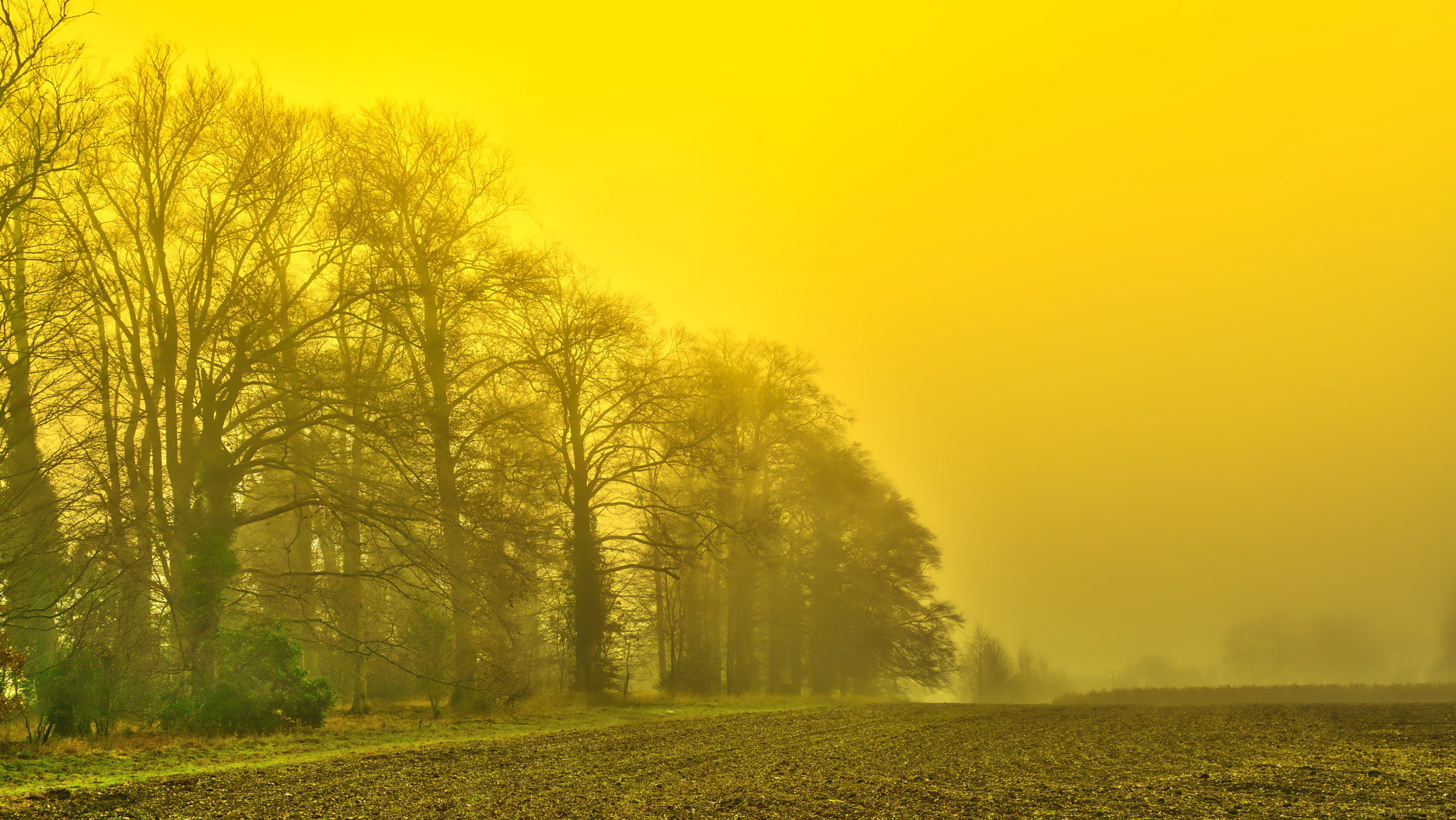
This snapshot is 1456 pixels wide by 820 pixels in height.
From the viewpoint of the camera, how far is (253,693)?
15734 millimetres

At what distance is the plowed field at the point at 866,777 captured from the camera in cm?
919

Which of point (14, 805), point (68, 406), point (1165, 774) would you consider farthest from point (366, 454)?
point (1165, 774)

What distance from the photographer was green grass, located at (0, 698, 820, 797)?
11.0 metres

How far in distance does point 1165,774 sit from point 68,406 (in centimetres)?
1795

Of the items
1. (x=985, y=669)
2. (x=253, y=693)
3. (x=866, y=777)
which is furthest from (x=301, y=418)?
(x=985, y=669)

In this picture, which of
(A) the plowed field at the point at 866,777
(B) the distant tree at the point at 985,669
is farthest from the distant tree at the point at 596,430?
(B) the distant tree at the point at 985,669

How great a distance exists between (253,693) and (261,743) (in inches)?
57.3

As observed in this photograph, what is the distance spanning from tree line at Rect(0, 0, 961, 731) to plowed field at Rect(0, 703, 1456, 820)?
198 inches

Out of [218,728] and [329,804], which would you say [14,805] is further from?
[218,728]

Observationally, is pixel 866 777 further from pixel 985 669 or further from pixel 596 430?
pixel 985 669

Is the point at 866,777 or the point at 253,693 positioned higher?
the point at 253,693

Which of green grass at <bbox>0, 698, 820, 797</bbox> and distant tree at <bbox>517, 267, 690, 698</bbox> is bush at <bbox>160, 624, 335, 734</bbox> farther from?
distant tree at <bbox>517, 267, 690, 698</bbox>

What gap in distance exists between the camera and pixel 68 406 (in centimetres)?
1438

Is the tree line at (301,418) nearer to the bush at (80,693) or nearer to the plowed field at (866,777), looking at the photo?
the bush at (80,693)
